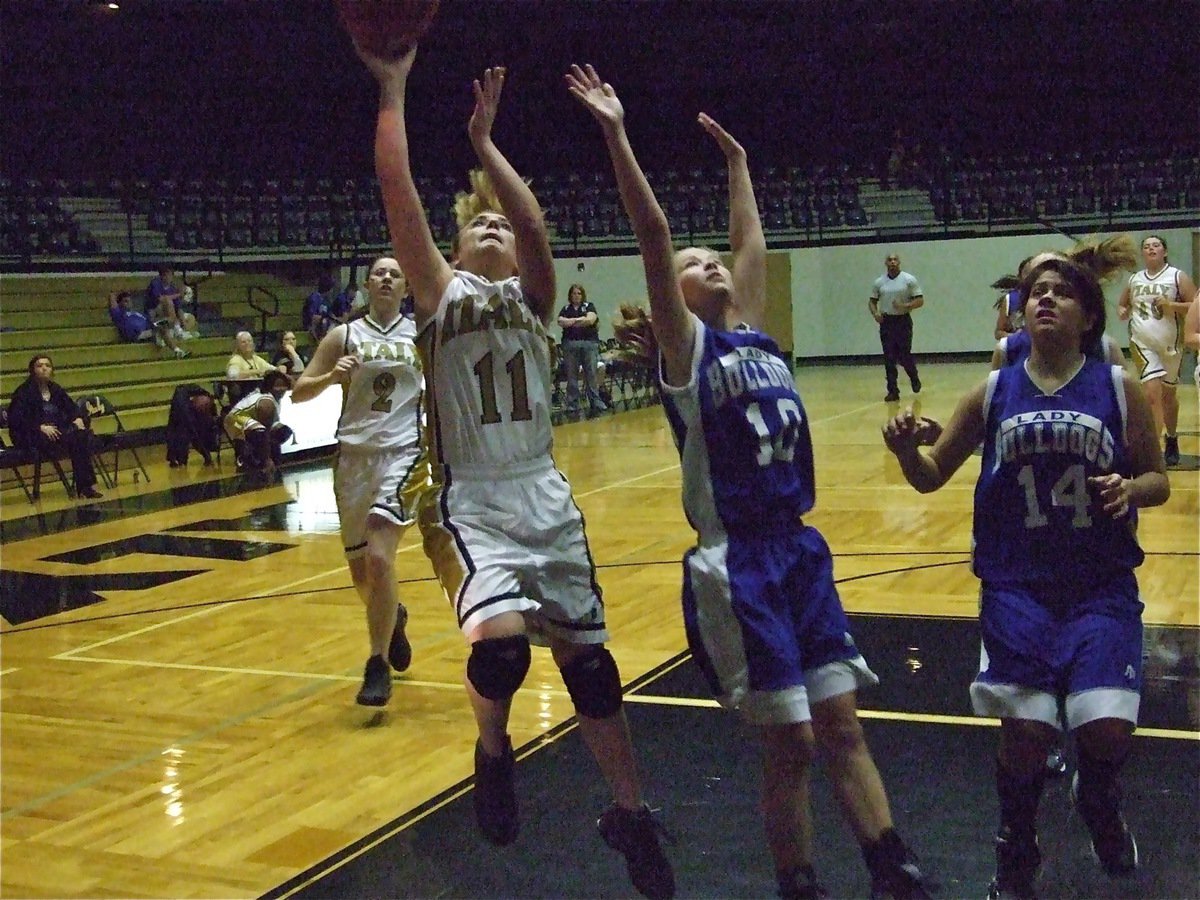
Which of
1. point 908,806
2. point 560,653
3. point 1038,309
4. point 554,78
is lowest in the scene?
point 908,806

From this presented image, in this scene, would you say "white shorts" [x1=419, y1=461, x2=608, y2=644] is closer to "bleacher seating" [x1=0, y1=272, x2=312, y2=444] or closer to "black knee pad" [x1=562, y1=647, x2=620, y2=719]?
"black knee pad" [x1=562, y1=647, x2=620, y2=719]

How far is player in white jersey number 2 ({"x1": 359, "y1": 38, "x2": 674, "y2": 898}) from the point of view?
3.13 m

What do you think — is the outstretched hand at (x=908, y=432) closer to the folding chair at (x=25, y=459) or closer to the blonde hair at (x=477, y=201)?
the blonde hair at (x=477, y=201)

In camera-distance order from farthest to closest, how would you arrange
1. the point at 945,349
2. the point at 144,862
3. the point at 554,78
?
the point at 945,349 → the point at 554,78 → the point at 144,862

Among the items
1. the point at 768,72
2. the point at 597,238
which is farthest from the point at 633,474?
the point at 768,72

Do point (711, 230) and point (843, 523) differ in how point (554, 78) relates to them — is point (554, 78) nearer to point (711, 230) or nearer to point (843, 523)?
point (711, 230)

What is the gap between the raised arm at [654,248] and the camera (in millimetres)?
2953

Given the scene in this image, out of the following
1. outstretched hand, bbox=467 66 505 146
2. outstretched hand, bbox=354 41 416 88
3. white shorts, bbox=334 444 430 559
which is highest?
outstretched hand, bbox=354 41 416 88

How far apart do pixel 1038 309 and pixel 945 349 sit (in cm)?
2056

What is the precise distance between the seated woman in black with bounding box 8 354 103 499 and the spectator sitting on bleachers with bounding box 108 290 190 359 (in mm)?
4388

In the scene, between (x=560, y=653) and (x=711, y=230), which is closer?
(x=560, y=653)

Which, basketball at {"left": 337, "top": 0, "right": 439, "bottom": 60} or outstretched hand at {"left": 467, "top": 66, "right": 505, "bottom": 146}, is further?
outstretched hand at {"left": 467, "top": 66, "right": 505, "bottom": 146}

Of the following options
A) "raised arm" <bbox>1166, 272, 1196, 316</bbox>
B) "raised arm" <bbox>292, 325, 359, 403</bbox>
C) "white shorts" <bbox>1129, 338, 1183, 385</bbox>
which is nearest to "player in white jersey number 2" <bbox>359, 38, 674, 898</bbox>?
"raised arm" <bbox>292, 325, 359, 403</bbox>

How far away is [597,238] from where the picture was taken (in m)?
22.0
